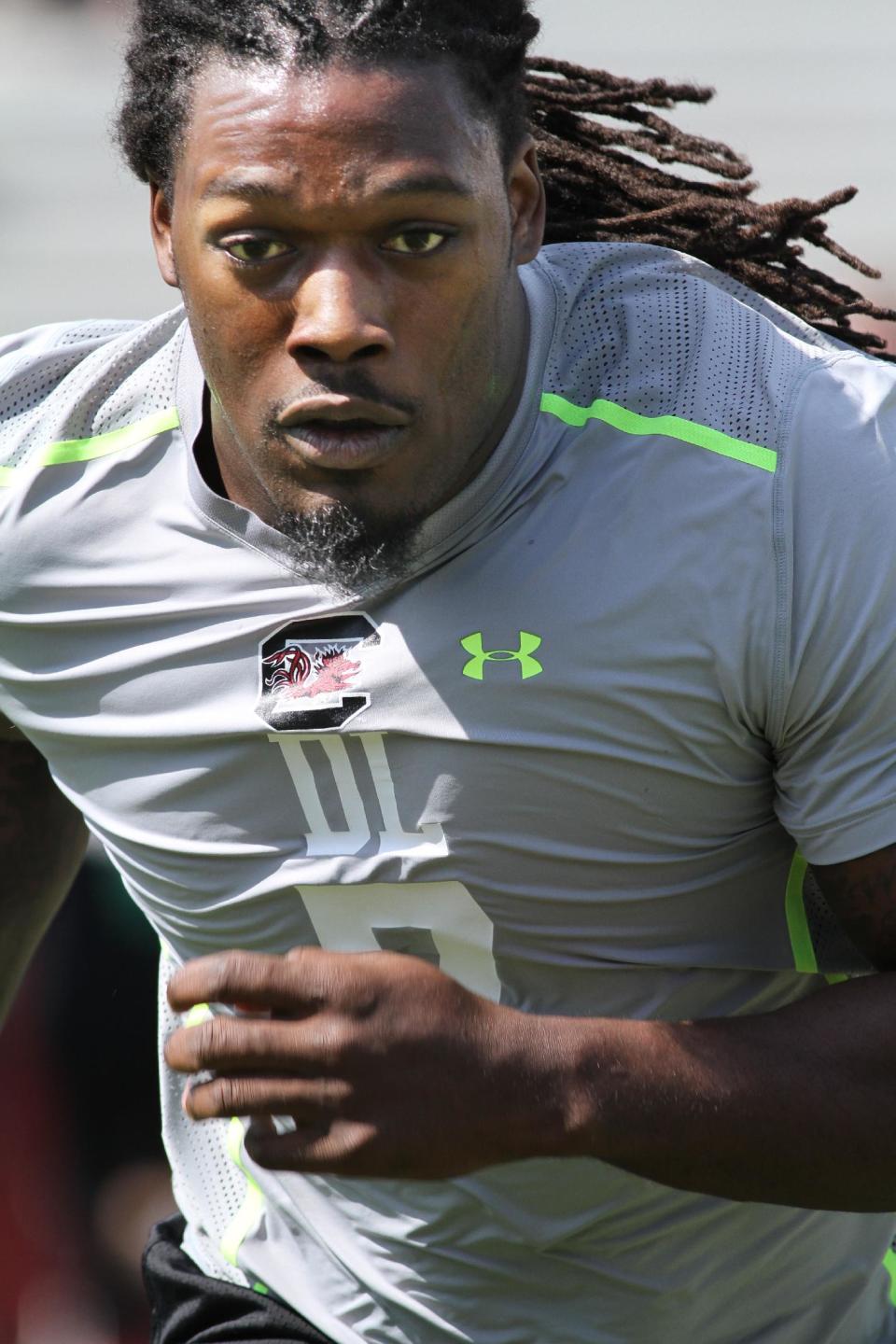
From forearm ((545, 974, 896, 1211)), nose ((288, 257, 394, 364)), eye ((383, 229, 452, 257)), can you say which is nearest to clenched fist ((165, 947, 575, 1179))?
forearm ((545, 974, 896, 1211))

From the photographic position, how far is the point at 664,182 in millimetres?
2318

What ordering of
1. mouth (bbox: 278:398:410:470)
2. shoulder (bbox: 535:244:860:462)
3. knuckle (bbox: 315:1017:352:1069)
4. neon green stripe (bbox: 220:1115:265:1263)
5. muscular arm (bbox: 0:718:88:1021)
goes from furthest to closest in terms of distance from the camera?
muscular arm (bbox: 0:718:88:1021) < neon green stripe (bbox: 220:1115:265:1263) < shoulder (bbox: 535:244:860:462) < mouth (bbox: 278:398:410:470) < knuckle (bbox: 315:1017:352:1069)

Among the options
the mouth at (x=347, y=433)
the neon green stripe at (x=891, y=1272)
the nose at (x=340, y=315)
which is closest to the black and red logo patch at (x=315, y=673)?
the mouth at (x=347, y=433)

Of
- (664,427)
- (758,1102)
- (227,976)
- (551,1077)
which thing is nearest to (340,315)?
(664,427)

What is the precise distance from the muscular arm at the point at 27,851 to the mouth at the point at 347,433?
0.86 metres

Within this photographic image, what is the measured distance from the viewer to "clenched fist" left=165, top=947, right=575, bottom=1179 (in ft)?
5.06

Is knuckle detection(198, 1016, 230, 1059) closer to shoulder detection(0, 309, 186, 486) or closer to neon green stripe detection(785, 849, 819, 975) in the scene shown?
neon green stripe detection(785, 849, 819, 975)

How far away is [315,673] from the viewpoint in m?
1.97

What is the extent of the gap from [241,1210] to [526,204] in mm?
1318

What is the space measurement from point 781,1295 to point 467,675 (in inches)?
34.6

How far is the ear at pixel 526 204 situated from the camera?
2014 mm

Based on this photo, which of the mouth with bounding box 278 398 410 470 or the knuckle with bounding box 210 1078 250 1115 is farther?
the mouth with bounding box 278 398 410 470

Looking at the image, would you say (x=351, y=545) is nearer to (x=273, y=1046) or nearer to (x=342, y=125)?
(x=342, y=125)

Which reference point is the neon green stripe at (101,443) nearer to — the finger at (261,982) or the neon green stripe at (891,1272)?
the finger at (261,982)
